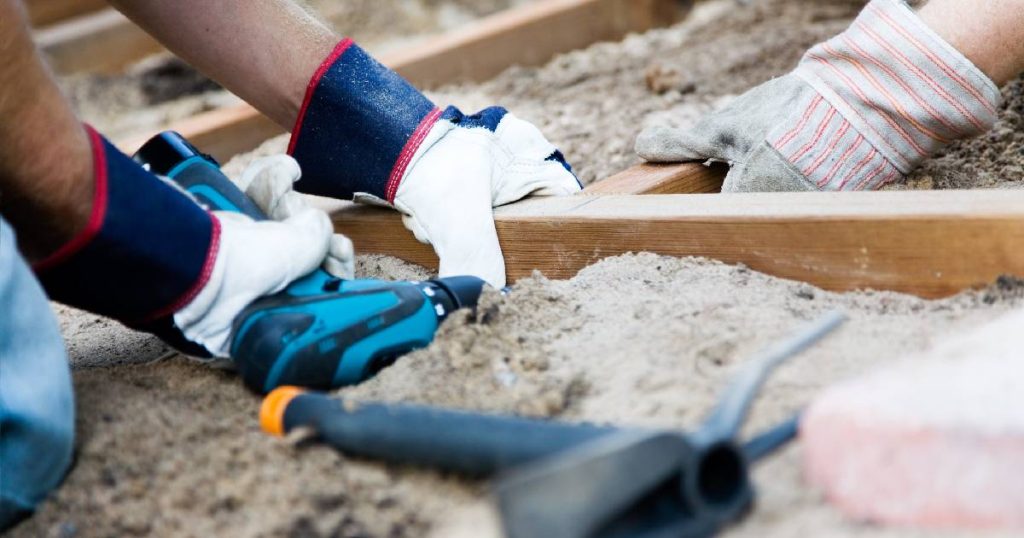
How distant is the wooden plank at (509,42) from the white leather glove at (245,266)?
3.85ft

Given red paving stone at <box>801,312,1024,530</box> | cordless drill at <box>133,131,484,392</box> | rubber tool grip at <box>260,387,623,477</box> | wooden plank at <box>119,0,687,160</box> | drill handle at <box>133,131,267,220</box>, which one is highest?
red paving stone at <box>801,312,1024,530</box>

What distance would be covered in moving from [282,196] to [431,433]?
666 mm

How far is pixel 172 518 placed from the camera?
1.04m

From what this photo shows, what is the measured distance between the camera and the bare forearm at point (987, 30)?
1568mm

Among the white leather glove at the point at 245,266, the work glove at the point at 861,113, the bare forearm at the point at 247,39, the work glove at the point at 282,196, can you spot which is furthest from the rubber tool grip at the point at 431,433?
the work glove at the point at 861,113

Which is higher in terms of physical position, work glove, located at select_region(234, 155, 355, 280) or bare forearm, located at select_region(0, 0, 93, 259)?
bare forearm, located at select_region(0, 0, 93, 259)

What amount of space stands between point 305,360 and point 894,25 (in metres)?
1.05

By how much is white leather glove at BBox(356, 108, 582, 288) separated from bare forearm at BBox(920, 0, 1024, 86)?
633 millimetres

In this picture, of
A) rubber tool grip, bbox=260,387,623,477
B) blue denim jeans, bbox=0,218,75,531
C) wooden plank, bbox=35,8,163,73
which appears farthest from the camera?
wooden plank, bbox=35,8,163,73

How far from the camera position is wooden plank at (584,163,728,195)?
5.69ft

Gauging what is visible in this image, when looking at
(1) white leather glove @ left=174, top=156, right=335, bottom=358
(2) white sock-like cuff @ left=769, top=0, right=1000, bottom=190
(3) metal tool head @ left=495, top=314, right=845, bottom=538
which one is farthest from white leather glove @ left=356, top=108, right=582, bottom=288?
(3) metal tool head @ left=495, top=314, right=845, bottom=538

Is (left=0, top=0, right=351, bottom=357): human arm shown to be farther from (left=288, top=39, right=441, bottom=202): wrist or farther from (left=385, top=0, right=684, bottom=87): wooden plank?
(left=385, top=0, right=684, bottom=87): wooden plank

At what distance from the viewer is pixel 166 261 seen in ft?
4.28

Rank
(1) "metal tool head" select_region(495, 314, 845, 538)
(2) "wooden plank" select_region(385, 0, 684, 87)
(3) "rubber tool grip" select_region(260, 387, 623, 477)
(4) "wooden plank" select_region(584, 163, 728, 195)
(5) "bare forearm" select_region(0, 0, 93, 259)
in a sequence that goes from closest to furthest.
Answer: (1) "metal tool head" select_region(495, 314, 845, 538) → (3) "rubber tool grip" select_region(260, 387, 623, 477) → (5) "bare forearm" select_region(0, 0, 93, 259) → (4) "wooden plank" select_region(584, 163, 728, 195) → (2) "wooden plank" select_region(385, 0, 684, 87)
